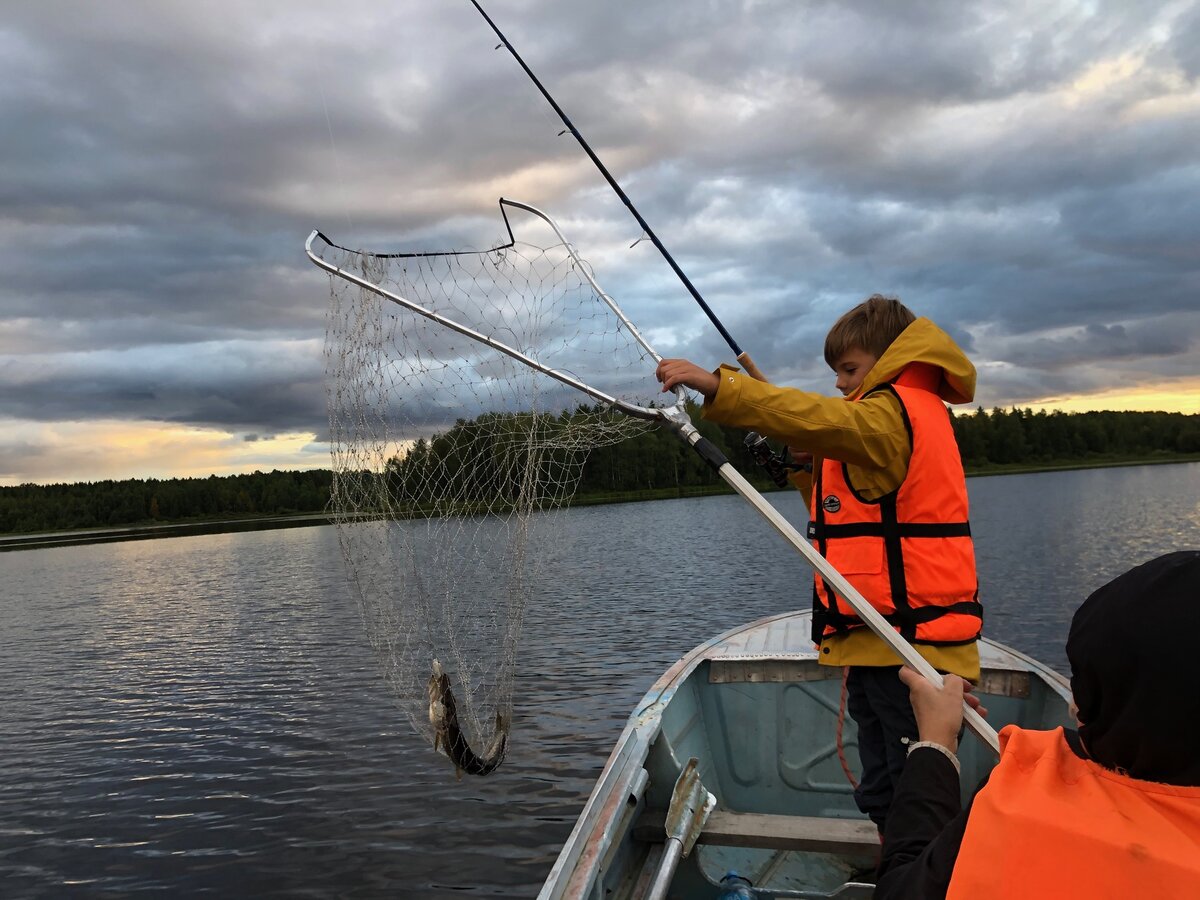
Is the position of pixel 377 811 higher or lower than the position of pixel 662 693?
lower

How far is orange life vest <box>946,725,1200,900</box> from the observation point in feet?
4.28

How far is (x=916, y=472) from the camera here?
112 inches

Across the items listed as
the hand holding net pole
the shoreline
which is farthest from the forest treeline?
the hand holding net pole

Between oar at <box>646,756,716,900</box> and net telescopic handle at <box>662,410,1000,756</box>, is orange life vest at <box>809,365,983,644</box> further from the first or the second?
oar at <box>646,756,716,900</box>

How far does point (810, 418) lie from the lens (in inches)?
99.8

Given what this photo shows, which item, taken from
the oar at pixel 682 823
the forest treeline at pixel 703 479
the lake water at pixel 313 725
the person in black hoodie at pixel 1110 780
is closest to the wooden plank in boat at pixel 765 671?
the oar at pixel 682 823

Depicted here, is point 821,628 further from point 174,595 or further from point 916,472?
point 174,595

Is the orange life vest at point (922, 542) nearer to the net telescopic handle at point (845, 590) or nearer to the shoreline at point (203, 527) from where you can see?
the net telescopic handle at point (845, 590)

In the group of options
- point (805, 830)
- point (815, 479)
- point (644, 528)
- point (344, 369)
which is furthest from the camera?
point (644, 528)

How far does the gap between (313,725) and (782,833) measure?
10.8 m

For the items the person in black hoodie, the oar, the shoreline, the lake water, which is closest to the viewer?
the person in black hoodie

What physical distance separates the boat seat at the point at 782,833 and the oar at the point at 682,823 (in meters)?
0.06

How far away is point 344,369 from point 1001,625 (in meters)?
16.5

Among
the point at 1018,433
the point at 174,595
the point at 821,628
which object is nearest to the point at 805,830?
the point at 821,628
